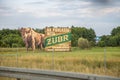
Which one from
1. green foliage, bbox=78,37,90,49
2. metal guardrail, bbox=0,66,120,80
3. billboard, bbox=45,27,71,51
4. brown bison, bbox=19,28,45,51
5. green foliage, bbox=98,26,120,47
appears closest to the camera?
metal guardrail, bbox=0,66,120,80

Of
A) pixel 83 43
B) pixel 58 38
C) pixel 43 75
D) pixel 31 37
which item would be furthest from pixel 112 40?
pixel 31 37

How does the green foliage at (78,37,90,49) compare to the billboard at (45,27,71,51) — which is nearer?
the green foliage at (78,37,90,49)

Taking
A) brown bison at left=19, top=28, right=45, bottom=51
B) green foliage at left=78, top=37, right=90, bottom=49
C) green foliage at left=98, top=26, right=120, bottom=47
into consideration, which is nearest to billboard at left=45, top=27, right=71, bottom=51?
brown bison at left=19, top=28, right=45, bottom=51

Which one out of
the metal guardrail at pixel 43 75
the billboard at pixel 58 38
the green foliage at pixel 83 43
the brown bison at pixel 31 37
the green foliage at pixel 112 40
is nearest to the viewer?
the metal guardrail at pixel 43 75

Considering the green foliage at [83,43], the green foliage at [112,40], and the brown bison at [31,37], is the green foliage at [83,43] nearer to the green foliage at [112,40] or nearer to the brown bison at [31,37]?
the brown bison at [31,37]

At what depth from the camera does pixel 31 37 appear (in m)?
38.4

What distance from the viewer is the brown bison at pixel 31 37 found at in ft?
125

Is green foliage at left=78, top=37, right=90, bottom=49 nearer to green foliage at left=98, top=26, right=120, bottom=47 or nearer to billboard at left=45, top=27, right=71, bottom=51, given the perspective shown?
billboard at left=45, top=27, right=71, bottom=51

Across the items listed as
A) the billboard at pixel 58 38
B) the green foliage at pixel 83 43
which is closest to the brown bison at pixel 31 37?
the billboard at pixel 58 38

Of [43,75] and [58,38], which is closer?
[43,75]

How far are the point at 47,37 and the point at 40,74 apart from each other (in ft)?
89.1

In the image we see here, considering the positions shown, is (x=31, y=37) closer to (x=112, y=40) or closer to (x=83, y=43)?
(x=83, y=43)

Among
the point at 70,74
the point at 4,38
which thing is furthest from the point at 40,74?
the point at 4,38

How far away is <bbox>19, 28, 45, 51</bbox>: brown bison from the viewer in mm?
38156
